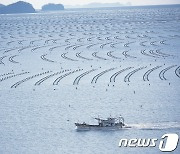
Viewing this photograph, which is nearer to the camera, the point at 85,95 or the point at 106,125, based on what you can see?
the point at 106,125

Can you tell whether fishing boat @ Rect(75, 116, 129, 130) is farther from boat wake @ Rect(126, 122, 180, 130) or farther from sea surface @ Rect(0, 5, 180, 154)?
boat wake @ Rect(126, 122, 180, 130)

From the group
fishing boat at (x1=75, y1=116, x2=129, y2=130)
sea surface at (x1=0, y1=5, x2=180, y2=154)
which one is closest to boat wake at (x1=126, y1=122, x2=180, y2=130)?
sea surface at (x1=0, y1=5, x2=180, y2=154)

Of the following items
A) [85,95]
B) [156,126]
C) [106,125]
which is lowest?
[85,95]

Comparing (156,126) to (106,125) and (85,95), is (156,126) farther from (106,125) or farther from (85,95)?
(85,95)

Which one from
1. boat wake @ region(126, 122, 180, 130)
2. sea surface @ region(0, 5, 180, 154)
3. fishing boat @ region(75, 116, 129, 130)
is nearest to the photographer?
sea surface @ region(0, 5, 180, 154)

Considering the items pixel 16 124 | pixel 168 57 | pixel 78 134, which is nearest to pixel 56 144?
pixel 78 134

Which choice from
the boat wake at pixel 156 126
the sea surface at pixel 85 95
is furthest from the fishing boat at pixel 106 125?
the boat wake at pixel 156 126

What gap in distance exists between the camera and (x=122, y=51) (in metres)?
118

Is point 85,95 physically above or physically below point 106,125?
below

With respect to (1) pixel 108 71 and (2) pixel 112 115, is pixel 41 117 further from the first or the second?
(1) pixel 108 71

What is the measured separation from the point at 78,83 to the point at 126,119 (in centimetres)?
2388

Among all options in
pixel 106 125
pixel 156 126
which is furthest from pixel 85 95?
pixel 156 126

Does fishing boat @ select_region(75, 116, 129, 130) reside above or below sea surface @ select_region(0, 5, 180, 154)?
above

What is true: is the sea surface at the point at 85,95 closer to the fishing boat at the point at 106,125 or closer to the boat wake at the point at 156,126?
the boat wake at the point at 156,126
